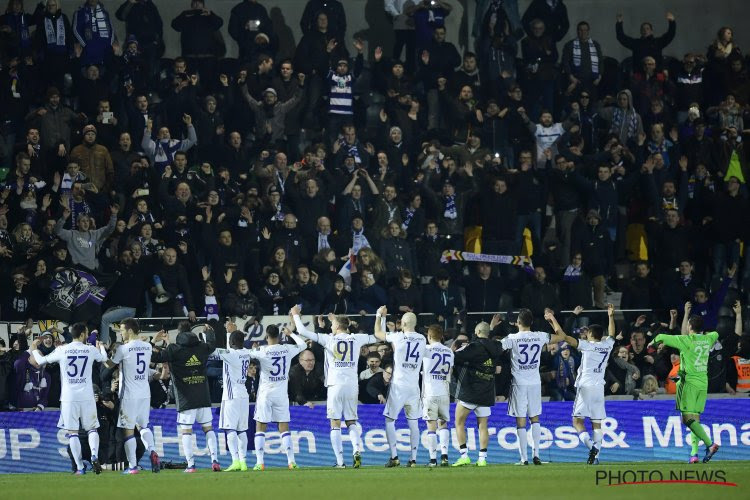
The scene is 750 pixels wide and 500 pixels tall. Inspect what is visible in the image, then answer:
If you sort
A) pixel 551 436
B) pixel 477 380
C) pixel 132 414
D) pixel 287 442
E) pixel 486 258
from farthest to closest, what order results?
pixel 486 258
pixel 551 436
pixel 287 442
pixel 477 380
pixel 132 414

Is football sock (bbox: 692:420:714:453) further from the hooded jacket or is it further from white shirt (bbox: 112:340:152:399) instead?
white shirt (bbox: 112:340:152:399)

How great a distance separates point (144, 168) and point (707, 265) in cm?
1118

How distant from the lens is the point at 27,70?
28.7m

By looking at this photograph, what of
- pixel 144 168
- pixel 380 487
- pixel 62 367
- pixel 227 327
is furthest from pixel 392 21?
pixel 380 487

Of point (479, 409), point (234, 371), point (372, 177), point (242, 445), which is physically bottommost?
point (242, 445)

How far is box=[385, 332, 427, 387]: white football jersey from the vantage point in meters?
21.5

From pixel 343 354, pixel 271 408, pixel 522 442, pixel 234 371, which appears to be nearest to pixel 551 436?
pixel 522 442

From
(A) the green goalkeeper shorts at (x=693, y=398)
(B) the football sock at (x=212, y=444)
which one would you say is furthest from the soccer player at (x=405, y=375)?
(A) the green goalkeeper shorts at (x=693, y=398)

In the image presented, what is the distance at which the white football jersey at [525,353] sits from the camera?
21578 mm

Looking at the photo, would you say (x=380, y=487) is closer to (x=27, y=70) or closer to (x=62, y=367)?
(x=62, y=367)

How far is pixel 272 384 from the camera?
21.9 meters

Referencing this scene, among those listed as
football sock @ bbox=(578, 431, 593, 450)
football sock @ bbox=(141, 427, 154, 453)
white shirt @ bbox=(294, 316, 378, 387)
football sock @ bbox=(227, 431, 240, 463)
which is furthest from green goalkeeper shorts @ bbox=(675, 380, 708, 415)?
football sock @ bbox=(141, 427, 154, 453)

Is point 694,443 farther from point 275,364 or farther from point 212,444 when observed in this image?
point 212,444

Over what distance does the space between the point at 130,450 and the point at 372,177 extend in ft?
28.6
